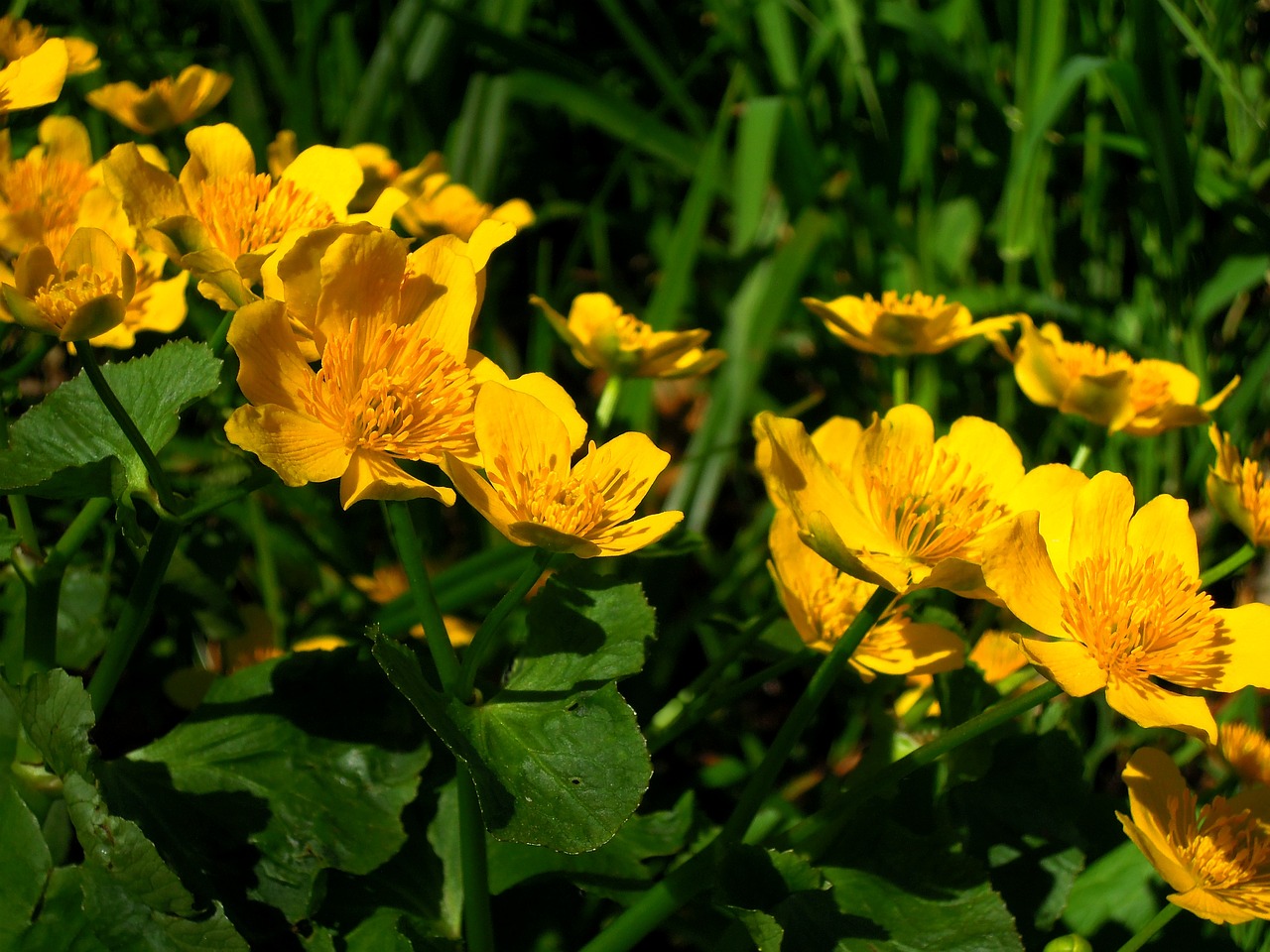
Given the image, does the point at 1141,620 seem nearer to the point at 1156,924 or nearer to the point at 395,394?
the point at 1156,924

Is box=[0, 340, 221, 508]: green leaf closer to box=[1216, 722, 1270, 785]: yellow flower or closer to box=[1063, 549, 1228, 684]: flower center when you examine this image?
box=[1063, 549, 1228, 684]: flower center

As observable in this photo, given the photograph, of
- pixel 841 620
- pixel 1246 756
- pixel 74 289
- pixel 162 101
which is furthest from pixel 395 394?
pixel 1246 756

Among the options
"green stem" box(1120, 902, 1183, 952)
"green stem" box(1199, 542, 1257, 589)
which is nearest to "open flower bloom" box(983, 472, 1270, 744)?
"green stem" box(1199, 542, 1257, 589)

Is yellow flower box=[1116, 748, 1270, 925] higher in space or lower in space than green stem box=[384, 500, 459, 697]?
lower

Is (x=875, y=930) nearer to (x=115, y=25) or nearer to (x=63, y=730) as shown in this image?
→ (x=63, y=730)

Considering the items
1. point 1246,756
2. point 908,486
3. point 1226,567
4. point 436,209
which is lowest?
point 1246,756
